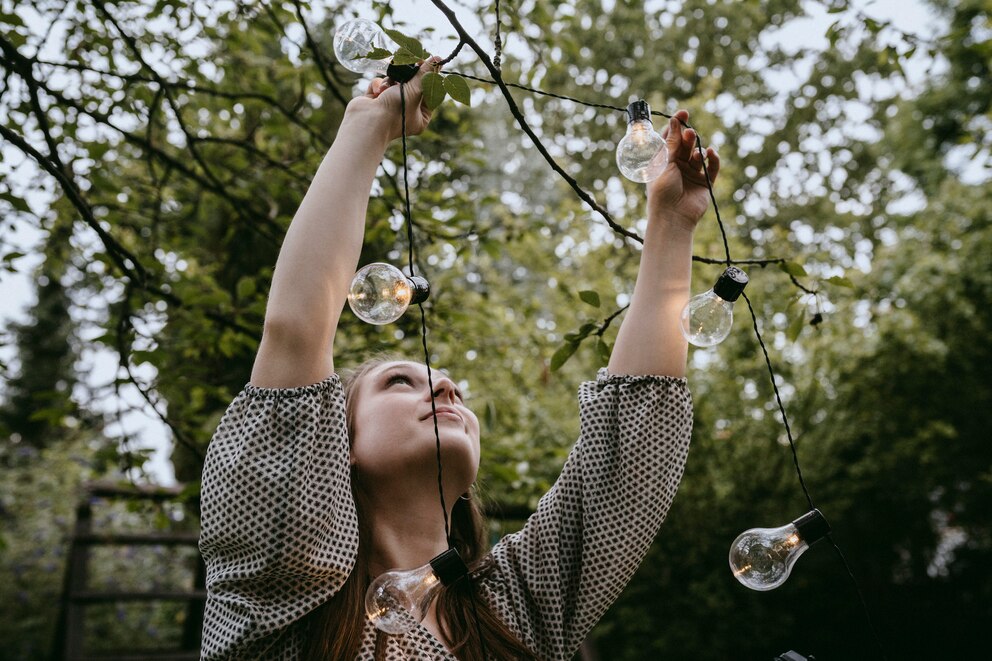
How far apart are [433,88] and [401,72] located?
0.44ft

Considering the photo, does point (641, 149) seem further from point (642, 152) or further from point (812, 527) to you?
point (812, 527)

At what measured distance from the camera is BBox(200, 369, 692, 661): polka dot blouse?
1.03 m

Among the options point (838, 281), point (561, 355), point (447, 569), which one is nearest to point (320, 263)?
point (447, 569)

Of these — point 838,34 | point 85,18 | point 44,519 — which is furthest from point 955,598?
point 44,519

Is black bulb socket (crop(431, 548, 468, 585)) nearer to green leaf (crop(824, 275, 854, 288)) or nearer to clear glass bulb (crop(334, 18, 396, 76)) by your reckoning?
clear glass bulb (crop(334, 18, 396, 76))

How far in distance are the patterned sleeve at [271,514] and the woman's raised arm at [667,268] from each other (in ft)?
1.92

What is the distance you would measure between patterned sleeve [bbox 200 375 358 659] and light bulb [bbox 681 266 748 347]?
2.00 feet

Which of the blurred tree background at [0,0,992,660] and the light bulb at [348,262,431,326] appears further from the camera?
the blurred tree background at [0,0,992,660]

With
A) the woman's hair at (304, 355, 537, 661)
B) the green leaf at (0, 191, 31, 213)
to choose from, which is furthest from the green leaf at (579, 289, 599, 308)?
the green leaf at (0, 191, 31, 213)

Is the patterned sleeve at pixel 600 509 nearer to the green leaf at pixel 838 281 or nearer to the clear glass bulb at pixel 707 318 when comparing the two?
the clear glass bulb at pixel 707 318

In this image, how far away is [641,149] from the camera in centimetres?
122

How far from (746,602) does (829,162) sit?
379 inches

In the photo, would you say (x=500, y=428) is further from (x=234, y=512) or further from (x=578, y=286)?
(x=234, y=512)

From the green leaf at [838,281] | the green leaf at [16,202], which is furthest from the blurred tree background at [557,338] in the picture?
the green leaf at [838,281]
